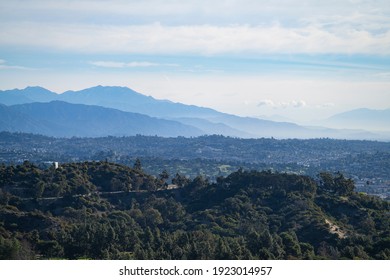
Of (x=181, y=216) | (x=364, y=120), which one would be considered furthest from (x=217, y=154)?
(x=181, y=216)

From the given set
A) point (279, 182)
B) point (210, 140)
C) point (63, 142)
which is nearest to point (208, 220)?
point (279, 182)

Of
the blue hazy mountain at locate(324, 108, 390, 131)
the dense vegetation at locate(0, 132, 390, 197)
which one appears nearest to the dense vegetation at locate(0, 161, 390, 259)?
the dense vegetation at locate(0, 132, 390, 197)

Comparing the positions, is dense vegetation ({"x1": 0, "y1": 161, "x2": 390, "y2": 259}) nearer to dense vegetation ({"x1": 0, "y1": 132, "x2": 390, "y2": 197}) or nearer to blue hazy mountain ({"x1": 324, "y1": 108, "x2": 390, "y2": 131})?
dense vegetation ({"x1": 0, "y1": 132, "x2": 390, "y2": 197})

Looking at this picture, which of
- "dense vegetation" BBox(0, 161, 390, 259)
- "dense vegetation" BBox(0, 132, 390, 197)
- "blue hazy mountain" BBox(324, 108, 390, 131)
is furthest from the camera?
"blue hazy mountain" BBox(324, 108, 390, 131)

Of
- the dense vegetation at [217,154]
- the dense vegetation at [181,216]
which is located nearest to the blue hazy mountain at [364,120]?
the dense vegetation at [217,154]

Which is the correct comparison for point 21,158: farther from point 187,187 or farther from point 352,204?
point 352,204

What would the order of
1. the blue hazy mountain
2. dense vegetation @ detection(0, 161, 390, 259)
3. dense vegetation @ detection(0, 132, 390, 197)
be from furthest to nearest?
the blue hazy mountain → dense vegetation @ detection(0, 132, 390, 197) → dense vegetation @ detection(0, 161, 390, 259)

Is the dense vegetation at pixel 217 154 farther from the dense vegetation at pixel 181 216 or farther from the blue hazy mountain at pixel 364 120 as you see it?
the dense vegetation at pixel 181 216

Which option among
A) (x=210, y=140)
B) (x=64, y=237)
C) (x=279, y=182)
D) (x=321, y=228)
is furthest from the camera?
(x=210, y=140)
